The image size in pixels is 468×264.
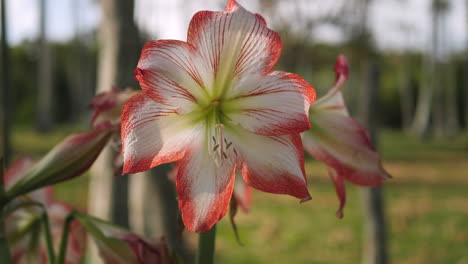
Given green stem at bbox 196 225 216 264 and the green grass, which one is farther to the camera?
the green grass

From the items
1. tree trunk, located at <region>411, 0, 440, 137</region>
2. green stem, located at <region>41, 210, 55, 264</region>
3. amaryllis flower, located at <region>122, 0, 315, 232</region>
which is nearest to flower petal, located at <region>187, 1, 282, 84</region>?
amaryllis flower, located at <region>122, 0, 315, 232</region>

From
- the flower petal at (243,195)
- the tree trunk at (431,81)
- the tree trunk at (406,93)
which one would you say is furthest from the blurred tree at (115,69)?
the tree trunk at (406,93)

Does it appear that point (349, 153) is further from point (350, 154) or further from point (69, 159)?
point (69, 159)

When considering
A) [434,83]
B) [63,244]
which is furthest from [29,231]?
[434,83]

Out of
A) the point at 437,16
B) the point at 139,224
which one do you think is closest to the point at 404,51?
the point at 437,16

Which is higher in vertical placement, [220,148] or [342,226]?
[220,148]

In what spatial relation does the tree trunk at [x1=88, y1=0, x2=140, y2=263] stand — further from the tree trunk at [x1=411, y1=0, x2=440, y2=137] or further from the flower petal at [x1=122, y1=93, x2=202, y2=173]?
the tree trunk at [x1=411, y1=0, x2=440, y2=137]
